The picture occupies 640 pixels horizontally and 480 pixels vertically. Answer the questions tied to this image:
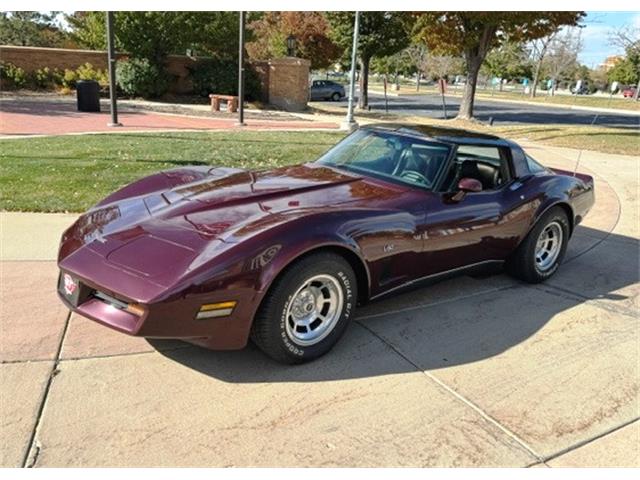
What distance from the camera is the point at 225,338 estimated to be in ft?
9.80

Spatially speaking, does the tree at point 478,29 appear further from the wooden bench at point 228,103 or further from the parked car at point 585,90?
the parked car at point 585,90

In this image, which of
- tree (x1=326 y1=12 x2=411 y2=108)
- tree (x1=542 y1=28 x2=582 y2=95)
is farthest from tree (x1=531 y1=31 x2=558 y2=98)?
tree (x1=326 y1=12 x2=411 y2=108)

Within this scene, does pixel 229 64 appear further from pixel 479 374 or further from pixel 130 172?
pixel 479 374

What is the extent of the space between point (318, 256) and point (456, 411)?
44.7 inches

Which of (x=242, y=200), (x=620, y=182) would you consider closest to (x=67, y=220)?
(x=242, y=200)

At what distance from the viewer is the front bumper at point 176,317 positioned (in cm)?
280

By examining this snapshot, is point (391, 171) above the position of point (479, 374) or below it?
above

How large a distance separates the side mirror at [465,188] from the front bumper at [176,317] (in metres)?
1.92

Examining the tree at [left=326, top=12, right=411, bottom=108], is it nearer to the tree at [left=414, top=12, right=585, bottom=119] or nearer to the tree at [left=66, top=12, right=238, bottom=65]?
the tree at [left=414, top=12, right=585, bottom=119]

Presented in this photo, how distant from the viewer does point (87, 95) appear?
1764 centimetres

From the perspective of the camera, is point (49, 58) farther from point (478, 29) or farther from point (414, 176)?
point (414, 176)

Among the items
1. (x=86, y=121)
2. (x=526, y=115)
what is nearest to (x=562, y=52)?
(x=526, y=115)

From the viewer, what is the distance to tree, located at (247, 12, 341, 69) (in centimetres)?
3391

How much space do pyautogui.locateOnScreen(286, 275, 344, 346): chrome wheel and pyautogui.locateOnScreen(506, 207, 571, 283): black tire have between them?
2.12 meters
